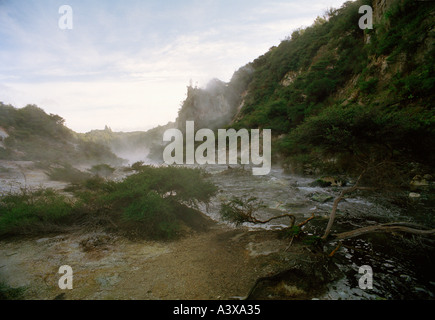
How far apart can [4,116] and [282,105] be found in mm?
41441

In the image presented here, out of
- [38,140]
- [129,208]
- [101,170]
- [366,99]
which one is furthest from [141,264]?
[38,140]

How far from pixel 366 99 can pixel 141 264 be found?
63.7 feet

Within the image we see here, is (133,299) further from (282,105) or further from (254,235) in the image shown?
(282,105)

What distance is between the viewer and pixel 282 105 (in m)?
31.1

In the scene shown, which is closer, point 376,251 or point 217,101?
point 376,251

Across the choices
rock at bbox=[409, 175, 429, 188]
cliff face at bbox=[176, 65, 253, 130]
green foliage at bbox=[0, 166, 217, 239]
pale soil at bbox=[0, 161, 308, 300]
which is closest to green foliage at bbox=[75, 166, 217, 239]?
green foliage at bbox=[0, 166, 217, 239]

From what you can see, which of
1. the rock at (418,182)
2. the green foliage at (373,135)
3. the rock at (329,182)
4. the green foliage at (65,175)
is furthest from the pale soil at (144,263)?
the green foliage at (65,175)

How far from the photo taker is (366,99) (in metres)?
15.7

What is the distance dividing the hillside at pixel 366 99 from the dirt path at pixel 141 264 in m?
3.99

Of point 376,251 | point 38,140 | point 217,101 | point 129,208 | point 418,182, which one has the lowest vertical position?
point 376,251

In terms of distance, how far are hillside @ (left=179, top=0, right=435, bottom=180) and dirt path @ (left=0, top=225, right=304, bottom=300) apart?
157 inches

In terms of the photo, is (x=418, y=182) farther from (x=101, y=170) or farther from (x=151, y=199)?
(x=101, y=170)

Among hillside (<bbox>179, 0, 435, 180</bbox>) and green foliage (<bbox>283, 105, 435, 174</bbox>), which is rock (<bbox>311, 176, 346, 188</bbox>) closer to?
hillside (<bbox>179, 0, 435, 180</bbox>)
